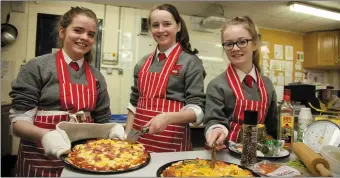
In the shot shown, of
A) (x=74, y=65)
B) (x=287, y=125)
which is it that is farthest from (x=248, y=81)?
(x=74, y=65)

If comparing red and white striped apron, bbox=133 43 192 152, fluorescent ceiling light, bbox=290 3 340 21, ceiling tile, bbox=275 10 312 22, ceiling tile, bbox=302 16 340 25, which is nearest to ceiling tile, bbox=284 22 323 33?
ceiling tile, bbox=302 16 340 25

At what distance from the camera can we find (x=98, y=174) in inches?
32.2

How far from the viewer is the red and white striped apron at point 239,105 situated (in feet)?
4.05

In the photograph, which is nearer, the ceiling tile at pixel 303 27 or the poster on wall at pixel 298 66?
the ceiling tile at pixel 303 27

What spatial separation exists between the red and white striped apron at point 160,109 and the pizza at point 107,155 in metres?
0.24

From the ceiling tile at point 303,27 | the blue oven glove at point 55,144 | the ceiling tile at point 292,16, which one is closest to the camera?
the blue oven glove at point 55,144

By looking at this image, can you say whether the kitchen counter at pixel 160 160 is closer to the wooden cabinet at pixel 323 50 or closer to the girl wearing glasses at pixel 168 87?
the girl wearing glasses at pixel 168 87

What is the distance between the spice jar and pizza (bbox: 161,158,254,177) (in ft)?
0.23

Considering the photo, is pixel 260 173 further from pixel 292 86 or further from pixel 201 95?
pixel 292 86

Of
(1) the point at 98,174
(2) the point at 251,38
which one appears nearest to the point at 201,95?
(2) the point at 251,38

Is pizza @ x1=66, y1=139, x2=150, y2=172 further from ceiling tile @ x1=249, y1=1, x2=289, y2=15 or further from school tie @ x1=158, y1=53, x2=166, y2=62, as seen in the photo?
ceiling tile @ x1=249, y1=1, x2=289, y2=15

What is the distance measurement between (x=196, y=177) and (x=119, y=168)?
0.91 ft

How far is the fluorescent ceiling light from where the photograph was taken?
11.1ft

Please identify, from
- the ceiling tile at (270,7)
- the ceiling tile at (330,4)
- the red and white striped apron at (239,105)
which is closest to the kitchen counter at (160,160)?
the red and white striped apron at (239,105)
